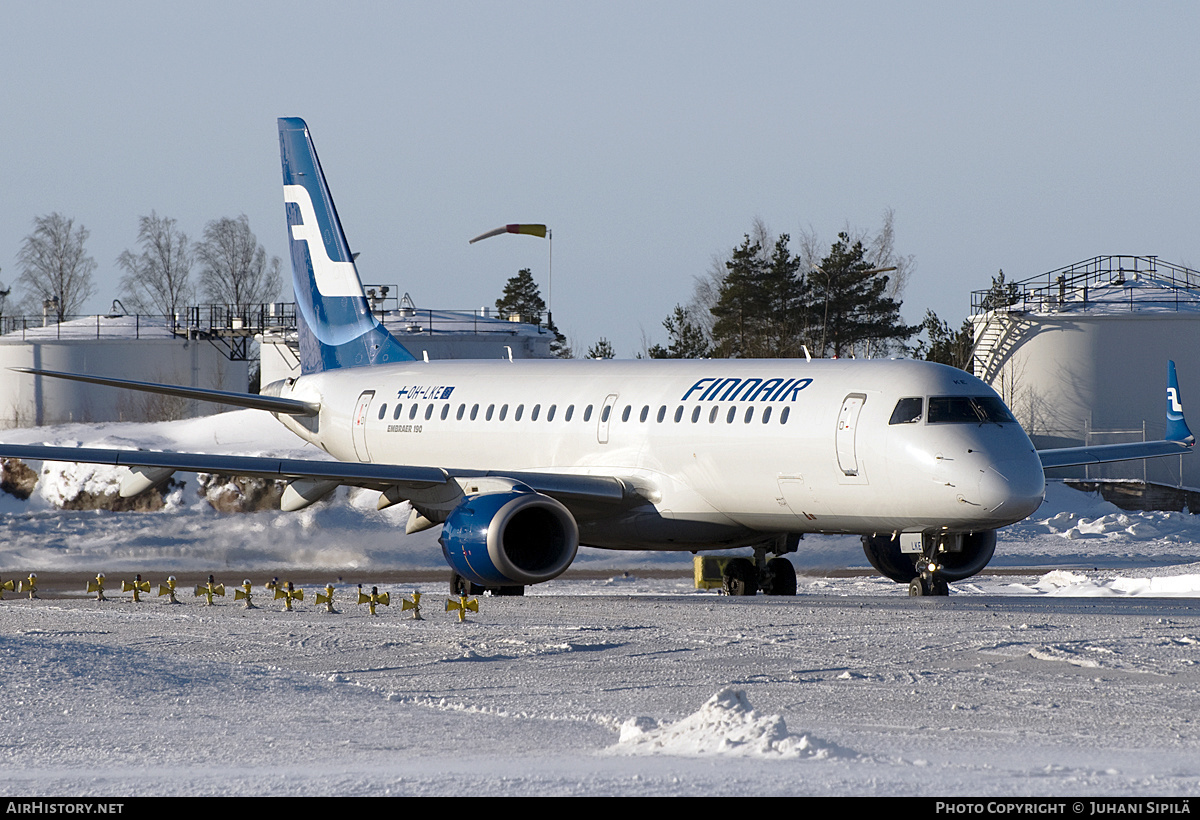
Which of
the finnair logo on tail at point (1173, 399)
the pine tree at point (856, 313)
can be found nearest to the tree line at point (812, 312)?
the pine tree at point (856, 313)

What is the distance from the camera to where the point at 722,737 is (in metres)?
9.88

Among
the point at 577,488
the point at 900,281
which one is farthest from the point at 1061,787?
the point at 900,281

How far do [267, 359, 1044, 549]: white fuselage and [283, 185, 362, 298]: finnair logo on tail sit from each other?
390 centimetres

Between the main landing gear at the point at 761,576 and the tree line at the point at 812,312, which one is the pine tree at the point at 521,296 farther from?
the main landing gear at the point at 761,576

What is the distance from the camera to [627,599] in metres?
21.8

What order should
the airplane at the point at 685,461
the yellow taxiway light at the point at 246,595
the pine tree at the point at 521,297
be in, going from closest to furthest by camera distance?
1. the airplane at the point at 685,461
2. the yellow taxiway light at the point at 246,595
3. the pine tree at the point at 521,297

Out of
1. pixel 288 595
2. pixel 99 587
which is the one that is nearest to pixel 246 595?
pixel 288 595

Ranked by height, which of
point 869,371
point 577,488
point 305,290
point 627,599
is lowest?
point 627,599

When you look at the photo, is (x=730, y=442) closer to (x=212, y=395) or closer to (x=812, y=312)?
(x=212, y=395)

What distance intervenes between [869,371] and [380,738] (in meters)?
12.4

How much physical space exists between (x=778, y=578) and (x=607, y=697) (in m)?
12.8

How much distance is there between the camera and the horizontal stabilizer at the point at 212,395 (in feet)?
83.7

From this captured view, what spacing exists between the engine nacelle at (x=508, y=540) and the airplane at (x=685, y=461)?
3 centimetres

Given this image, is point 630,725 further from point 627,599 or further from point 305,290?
point 305,290
